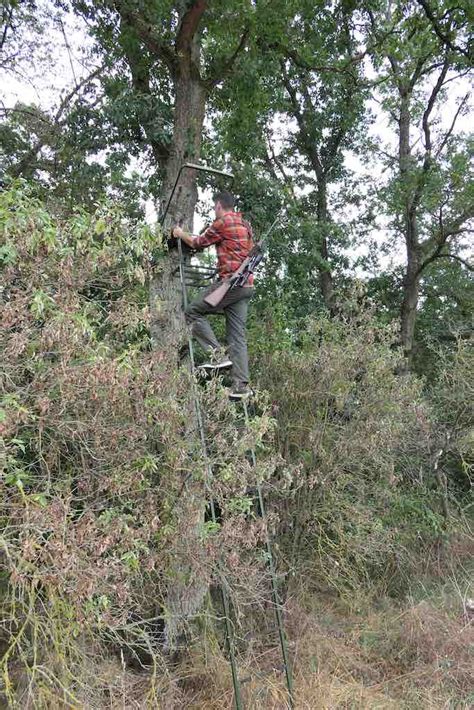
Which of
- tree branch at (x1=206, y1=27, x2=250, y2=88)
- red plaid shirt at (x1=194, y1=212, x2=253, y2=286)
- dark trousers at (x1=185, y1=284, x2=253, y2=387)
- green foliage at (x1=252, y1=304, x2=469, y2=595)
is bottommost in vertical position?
green foliage at (x1=252, y1=304, x2=469, y2=595)

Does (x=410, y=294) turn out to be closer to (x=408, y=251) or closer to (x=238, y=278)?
(x=408, y=251)

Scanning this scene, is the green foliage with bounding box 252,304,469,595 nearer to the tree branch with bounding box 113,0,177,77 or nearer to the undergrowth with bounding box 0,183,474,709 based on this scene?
the undergrowth with bounding box 0,183,474,709

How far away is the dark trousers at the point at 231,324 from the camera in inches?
183

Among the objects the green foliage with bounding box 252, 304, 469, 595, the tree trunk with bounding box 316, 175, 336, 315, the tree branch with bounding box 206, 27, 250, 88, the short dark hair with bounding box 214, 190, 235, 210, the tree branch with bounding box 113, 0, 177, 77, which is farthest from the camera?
the tree trunk with bounding box 316, 175, 336, 315

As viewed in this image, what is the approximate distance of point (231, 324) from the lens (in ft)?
16.2

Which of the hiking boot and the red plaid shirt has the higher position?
the red plaid shirt

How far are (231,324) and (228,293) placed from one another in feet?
1.12

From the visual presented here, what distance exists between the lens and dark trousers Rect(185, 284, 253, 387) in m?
4.65

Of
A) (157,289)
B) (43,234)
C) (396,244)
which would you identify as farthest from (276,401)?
(396,244)

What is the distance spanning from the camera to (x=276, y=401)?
6059 millimetres

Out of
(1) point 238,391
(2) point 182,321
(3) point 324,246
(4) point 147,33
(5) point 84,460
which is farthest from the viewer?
(3) point 324,246

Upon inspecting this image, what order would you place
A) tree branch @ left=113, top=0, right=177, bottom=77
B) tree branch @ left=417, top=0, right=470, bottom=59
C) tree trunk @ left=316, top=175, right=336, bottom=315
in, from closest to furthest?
tree branch @ left=113, top=0, right=177, bottom=77 < tree branch @ left=417, top=0, right=470, bottom=59 < tree trunk @ left=316, top=175, right=336, bottom=315

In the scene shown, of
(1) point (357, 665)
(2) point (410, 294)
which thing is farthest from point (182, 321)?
(2) point (410, 294)

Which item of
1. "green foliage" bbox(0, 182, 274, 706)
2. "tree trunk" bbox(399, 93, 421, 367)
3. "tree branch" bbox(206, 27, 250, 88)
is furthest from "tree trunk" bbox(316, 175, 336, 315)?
"green foliage" bbox(0, 182, 274, 706)
